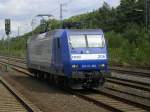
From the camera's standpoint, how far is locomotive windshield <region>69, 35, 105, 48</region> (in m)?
21.2

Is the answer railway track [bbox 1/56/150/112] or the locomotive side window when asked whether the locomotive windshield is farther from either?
railway track [bbox 1/56/150/112]

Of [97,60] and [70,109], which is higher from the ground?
[97,60]

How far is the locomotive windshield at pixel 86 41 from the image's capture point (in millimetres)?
21234

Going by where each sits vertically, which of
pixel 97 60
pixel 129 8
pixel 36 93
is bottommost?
pixel 36 93

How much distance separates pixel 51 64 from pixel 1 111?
345 inches

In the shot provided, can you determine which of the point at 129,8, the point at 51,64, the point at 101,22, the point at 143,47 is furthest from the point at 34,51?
the point at 101,22

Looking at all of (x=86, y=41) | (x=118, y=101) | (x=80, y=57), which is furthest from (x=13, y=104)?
(x=86, y=41)

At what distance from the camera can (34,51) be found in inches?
1182

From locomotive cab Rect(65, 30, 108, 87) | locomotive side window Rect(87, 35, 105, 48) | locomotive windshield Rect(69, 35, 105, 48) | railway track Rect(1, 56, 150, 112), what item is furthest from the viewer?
locomotive side window Rect(87, 35, 105, 48)

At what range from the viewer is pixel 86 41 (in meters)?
21.5

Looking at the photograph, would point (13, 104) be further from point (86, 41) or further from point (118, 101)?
point (86, 41)

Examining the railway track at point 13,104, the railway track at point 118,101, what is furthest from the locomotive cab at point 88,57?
the railway track at point 13,104

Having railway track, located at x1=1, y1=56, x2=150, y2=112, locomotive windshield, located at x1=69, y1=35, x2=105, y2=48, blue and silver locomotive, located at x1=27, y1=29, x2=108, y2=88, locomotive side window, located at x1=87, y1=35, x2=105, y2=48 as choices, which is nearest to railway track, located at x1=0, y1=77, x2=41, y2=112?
railway track, located at x1=1, y1=56, x2=150, y2=112

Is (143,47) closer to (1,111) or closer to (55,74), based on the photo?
(55,74)
